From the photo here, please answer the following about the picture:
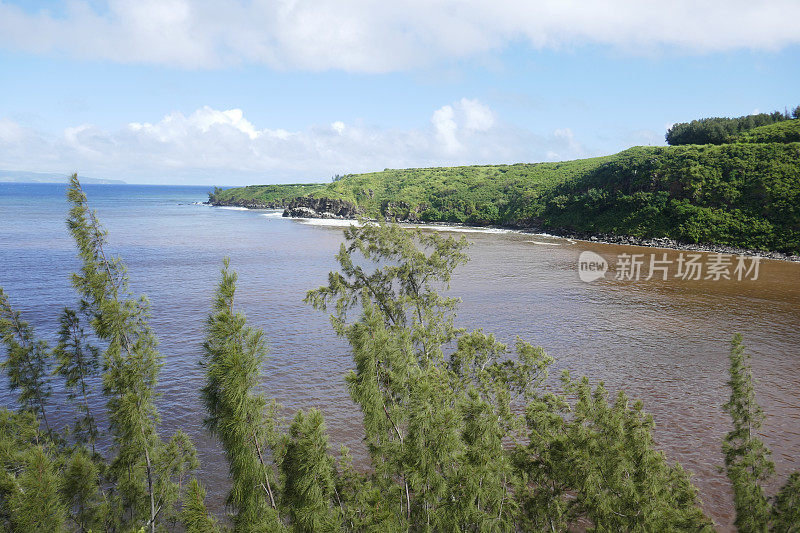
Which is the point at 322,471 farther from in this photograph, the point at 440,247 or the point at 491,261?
the point at 491,261

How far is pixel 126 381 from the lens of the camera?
14.3 metres

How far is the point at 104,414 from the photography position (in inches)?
1069

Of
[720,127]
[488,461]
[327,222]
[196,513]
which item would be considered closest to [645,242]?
[720,127]

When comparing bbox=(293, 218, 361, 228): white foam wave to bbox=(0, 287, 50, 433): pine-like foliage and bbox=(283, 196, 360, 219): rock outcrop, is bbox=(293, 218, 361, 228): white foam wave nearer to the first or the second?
bbox=(283, 196, 360, 219): rock outcrop

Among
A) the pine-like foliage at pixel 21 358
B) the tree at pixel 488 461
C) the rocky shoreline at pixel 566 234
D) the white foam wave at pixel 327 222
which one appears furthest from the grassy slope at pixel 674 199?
the tree at pixel 488 461

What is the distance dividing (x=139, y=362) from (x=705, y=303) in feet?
194

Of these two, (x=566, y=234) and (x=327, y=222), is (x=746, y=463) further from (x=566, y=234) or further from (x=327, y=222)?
(x=327, y=222)

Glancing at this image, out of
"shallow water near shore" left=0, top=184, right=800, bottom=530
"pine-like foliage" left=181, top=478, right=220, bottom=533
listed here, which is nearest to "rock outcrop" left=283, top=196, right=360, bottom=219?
"shallow water near shore" left=0, top=184, right=800, bottom=530

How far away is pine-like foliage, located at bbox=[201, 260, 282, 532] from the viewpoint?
1198cm

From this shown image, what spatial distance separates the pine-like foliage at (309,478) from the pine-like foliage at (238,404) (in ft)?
2.15

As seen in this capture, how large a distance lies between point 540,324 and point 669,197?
246ft

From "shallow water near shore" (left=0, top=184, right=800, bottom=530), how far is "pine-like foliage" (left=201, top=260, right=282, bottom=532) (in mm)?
10631

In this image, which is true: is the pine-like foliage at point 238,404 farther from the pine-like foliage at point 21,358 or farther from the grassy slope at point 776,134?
the grassy slope at point 776,134

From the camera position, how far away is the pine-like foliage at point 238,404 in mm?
11977
